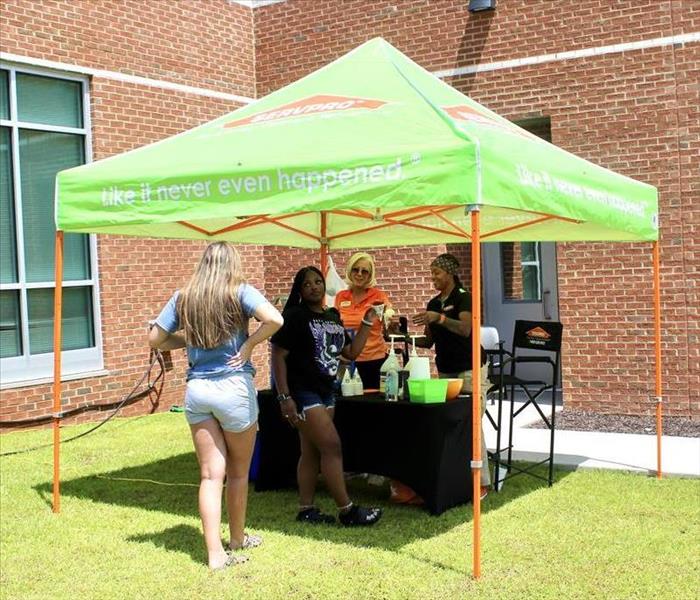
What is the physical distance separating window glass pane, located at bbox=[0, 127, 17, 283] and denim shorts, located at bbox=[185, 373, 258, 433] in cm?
598

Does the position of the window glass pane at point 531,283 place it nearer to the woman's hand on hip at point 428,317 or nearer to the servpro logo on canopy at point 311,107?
the woman's hand on hip at point 428,317

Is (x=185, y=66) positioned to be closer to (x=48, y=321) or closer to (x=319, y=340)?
(x=48, y=321)

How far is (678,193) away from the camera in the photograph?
10477 mm

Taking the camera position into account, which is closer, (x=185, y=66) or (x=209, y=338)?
(x=209, y=338)

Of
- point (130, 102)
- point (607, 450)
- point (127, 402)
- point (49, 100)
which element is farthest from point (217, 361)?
point (130, 102)

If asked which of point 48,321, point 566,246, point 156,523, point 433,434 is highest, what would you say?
point 566,246

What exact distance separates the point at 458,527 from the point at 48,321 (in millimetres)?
6499

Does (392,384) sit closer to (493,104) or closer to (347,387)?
(347,387)

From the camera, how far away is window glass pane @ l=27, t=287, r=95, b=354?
10.8 m

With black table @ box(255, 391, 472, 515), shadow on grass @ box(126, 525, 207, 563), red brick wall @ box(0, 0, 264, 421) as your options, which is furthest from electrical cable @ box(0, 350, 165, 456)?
black table @ box(255, 391, 472, 515)

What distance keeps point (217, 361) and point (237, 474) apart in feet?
2.30

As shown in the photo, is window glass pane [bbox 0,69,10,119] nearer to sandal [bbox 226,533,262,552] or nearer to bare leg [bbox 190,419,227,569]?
bare leg [bbox 190,419,227,569]

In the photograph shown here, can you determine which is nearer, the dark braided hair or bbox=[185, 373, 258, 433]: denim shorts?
bbox=[185, 373, 258, 433]: denim shorts

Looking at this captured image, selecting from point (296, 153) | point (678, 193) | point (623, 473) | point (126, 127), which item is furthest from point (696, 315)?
point (126, 127)
